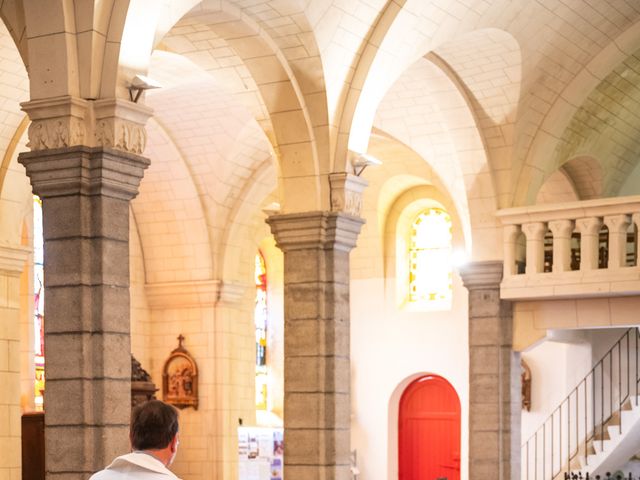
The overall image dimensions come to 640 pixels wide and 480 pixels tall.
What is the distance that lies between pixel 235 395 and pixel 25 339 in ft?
12.5

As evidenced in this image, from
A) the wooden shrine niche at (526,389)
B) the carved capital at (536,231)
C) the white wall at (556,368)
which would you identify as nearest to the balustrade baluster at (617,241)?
the carved capital at (536,231)

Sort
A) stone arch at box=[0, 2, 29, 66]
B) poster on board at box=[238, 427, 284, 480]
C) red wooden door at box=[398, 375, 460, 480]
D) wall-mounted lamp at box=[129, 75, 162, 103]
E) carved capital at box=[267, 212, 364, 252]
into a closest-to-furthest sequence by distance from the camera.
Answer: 1. wall-mounted lamp at box=[129, 75, 162, 103]
2. stone arch at box=[0, 2, 29, 66]
3. carved capital at box=[267, 212, 364, 252]
4. poster on board at box=[238, 427, 284, 480]
5. red wooden door at box=[398, 375, 460, 480]

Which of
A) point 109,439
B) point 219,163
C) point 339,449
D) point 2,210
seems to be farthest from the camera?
point 219,163

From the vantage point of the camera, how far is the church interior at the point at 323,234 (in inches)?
304

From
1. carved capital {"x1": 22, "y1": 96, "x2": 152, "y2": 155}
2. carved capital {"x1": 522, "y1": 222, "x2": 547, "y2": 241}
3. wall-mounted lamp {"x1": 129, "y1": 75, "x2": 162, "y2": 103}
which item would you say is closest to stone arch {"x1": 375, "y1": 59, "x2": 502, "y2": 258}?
carved capital {"x1": 522, "y1": 222, "x2": 547, "y2": 241}

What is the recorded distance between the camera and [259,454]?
56.1 feet

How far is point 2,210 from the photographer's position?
42.5 ft

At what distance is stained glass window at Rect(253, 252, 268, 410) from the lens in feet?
64.4

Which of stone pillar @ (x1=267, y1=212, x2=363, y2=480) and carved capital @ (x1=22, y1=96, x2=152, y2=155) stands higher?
carved capital @ (x1=22, y1=96, x2=152, y2=155)

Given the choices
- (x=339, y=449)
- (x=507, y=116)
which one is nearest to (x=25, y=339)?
(x=339, y=449)

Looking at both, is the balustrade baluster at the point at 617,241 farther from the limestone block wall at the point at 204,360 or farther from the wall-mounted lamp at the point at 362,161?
the limestone block wall at the point at 204,360

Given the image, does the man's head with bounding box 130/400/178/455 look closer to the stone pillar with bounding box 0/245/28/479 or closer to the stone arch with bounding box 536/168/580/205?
the stone pillar with bounding box 0/245/28/479

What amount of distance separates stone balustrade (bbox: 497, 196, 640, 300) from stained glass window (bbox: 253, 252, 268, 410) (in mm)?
6712

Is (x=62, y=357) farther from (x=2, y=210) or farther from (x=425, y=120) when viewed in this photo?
(x=425, y=120)
